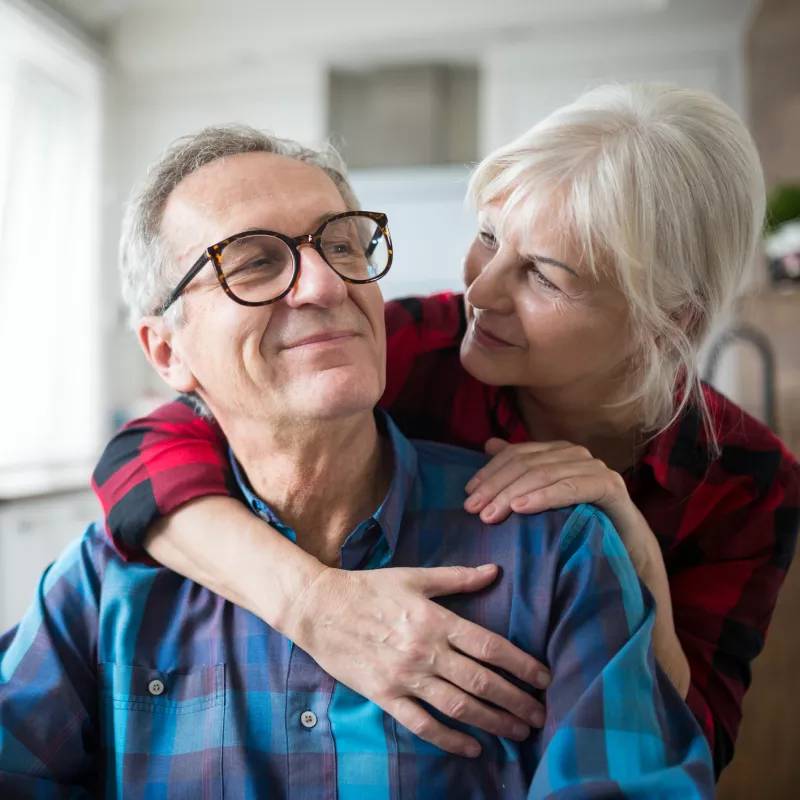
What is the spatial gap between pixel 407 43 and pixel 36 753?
397 centimetres

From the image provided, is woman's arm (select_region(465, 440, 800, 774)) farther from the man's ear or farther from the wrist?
the man's ear

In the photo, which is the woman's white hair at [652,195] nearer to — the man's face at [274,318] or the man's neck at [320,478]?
the man's face at [274,318]

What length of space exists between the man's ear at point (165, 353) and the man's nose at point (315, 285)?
228 millimetres

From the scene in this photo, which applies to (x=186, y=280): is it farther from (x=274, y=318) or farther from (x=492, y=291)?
(x=492, y=291)

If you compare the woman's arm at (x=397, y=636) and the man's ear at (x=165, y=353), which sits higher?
the man's ear at (x=165, y=353)

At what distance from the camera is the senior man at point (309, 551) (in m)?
0.97

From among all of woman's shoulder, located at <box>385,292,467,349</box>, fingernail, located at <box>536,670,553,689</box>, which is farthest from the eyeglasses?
fingernail, located at <box>536,670,553,689</box>

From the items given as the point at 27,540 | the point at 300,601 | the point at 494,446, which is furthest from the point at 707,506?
the point at 27,540

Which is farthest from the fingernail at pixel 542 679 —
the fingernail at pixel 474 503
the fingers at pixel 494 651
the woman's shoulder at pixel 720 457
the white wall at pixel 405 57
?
the white wall at pixel 405 57

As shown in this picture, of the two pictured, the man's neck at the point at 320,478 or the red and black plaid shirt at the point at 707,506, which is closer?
the man's neck at the point at 320,478

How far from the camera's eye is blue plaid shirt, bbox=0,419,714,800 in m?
0.89

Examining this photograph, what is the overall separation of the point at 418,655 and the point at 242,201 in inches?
23.6

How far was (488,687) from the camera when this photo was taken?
36.9 inches

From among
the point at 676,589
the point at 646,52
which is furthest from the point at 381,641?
the point at 646,52
